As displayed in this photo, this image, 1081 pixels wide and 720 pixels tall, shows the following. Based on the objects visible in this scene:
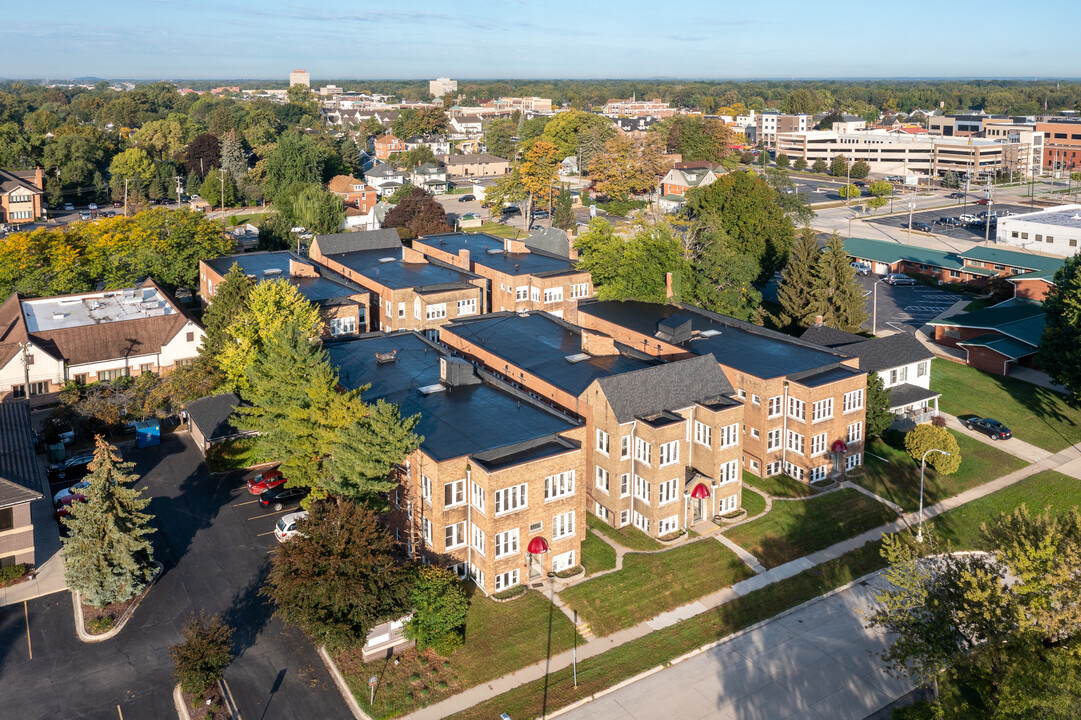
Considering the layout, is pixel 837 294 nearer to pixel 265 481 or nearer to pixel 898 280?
pixel 898 280

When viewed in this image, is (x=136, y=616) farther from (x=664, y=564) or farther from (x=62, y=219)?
(x=62, y=219)

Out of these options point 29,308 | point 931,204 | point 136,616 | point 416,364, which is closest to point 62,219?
point 29,308

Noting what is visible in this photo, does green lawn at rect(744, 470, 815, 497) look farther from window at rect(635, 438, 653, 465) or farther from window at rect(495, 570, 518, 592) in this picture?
window at rect(495, 570, 518, 592)

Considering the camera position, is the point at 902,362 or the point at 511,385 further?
the point at 902,362

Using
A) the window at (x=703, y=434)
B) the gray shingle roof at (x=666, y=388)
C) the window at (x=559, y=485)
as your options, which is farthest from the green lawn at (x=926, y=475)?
the window at (x=559, y=485)

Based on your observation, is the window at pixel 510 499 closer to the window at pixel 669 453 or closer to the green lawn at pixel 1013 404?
the window at pixel 669 453

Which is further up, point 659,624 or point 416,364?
point 416,364

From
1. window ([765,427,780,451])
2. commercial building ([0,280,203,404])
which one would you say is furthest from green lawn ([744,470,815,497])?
commercial building ([0,280,203,404])
